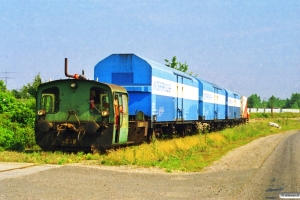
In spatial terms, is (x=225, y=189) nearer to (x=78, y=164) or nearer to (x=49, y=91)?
(x=78, y=164)

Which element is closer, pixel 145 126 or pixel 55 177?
pixel 55 177

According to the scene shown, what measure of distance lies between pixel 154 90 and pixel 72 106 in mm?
5000

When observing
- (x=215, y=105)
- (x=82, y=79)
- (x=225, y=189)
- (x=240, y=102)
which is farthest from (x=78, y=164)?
(x=240, y=102)

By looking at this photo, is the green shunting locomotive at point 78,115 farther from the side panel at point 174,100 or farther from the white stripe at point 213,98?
the white stripe at point 213,98

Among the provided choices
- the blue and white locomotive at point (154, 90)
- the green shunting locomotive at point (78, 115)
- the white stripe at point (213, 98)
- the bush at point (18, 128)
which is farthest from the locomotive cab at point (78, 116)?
the white stripe at point (213, 98)

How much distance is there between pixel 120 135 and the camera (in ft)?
50.7

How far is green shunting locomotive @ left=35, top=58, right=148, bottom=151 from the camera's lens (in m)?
14.8

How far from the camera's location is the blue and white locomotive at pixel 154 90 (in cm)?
1891

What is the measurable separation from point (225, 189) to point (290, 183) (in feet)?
5.95

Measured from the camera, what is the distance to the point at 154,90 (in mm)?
19438

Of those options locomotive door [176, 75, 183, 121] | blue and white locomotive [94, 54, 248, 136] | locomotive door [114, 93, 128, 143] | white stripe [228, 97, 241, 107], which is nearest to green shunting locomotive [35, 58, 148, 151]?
locomotive door [114, 93, 128, 143]

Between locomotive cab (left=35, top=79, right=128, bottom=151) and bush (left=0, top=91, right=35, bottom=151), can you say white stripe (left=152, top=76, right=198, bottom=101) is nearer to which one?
locomotive cab (left=35, top=79, right=128, bottom=151)

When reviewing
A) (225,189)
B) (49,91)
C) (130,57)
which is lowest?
(225,189)

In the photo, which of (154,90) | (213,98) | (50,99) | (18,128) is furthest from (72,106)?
(213,98)
